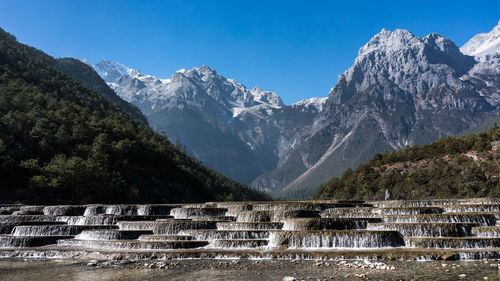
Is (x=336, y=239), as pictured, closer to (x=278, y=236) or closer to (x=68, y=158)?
(x=278, y=236)

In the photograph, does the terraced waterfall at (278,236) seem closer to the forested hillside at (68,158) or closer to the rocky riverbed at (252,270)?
the rocky riverbed at (252,270)

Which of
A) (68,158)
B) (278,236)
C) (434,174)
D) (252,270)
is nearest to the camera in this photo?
(252,270)

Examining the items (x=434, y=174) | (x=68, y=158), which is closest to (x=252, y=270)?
(x=68, y=158)

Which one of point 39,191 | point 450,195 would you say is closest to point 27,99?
point 39,191

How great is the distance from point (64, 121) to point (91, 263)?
88.5m

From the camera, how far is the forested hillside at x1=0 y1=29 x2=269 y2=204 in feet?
254

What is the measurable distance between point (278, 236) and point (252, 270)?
829cm

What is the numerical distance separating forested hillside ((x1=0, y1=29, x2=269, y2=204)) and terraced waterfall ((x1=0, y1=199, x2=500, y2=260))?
1395 inches

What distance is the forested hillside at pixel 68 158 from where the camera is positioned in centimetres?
7744

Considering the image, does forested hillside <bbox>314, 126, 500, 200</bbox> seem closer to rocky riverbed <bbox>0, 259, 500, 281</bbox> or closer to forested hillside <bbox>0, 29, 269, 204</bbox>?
forested hillside <bbox>0, 29, 269, 204</bbox>

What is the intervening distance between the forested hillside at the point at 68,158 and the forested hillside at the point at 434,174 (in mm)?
62599

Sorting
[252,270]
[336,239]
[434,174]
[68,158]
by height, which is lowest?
[252,270]

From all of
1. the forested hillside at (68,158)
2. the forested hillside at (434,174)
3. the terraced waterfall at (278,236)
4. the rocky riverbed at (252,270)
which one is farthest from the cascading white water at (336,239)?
the forested hillside at (434,174)

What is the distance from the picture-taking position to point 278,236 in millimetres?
32375
